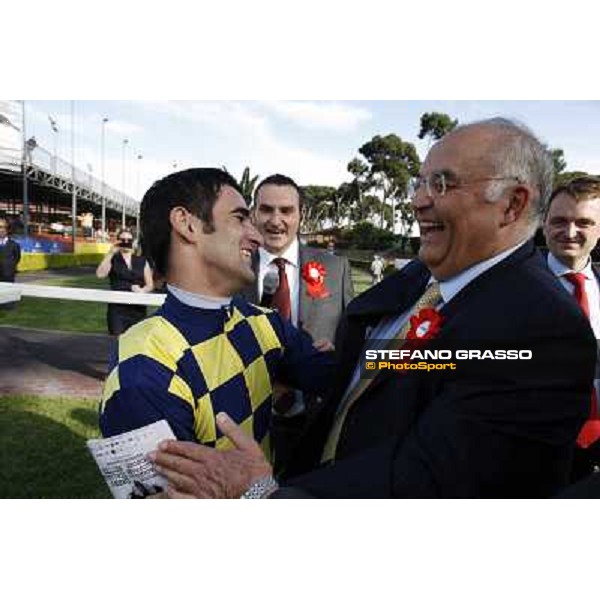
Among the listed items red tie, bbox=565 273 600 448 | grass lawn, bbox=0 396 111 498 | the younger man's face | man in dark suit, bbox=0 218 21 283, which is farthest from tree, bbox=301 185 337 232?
grass lawn, bbox=0 396 111 498

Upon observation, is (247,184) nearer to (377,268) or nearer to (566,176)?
(377,268)

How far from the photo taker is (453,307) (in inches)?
38.5

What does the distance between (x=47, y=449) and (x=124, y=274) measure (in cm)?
117

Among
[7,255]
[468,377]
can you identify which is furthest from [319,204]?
[7,255]

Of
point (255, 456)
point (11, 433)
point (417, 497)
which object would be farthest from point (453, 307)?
point (11, 433)

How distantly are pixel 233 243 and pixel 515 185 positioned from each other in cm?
55

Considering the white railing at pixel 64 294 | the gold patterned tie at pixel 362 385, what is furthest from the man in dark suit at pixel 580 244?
the white railing at pixel 64 294

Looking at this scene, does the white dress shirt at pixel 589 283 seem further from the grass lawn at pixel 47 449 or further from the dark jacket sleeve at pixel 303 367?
the grass lawn at pixel 47 449

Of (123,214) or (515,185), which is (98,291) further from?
(515,185)

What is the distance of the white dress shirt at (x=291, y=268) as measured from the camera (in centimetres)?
163

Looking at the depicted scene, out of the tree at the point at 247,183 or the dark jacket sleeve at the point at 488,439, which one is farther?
the tree at the point at 247,183

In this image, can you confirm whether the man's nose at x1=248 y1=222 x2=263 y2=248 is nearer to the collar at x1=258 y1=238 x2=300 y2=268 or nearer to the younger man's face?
the younger man's face

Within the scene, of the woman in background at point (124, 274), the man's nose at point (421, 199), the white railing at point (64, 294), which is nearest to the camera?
the man's nose at point (421, 199)

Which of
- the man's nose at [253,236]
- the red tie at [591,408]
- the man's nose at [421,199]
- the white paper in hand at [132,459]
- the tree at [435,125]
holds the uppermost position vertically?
the tree at [435,125]
